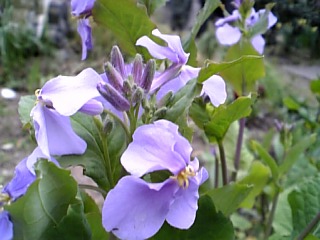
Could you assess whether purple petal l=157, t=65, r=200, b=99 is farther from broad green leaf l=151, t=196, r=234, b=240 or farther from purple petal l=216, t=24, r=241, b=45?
purple petal l=216, t=24, r=241, b=45

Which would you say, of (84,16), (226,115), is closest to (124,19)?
(84,16)

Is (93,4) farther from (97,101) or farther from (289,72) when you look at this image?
(289,72)

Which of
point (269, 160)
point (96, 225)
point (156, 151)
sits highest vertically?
point (156, 151)

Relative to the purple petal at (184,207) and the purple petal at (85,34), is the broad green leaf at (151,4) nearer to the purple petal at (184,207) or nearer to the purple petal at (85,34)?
the purple petal at (85,34)

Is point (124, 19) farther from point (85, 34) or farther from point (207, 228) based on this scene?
point (207, 228)

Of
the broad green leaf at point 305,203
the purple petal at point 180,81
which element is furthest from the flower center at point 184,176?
the broad green leaf at point 305,203

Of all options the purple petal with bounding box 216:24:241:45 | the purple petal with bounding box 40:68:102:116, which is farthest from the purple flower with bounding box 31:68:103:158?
the purple petal with bounding box 216:24:241:45

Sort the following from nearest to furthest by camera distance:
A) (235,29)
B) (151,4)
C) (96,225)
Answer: (96,225) < (151,4) < (235,29)
